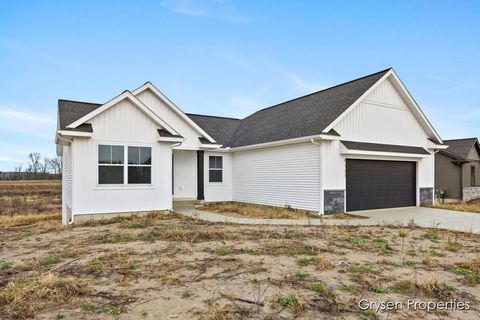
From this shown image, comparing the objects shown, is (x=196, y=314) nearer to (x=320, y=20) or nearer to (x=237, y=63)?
(x=320, y=20)

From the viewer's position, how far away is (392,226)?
10844 mm

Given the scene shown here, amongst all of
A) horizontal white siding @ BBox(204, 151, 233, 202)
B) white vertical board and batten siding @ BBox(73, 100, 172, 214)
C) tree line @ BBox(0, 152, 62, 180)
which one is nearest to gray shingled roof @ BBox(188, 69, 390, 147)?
horizontal white siding @ BBox(204, 151, 233, 202)

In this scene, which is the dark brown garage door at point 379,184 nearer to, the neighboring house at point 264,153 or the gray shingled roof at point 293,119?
the neighboring house at point 264,153

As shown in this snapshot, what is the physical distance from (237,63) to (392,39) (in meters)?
10.6

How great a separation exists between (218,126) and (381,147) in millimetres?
10311

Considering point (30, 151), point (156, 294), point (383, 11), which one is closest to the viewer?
point (156, 294)

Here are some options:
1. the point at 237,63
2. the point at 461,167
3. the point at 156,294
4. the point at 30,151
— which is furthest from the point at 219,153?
the point at 30,151

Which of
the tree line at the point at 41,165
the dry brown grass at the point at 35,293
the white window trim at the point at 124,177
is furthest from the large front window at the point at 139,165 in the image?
the tree line at the point at 41,165

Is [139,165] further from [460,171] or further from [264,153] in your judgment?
[460,171]

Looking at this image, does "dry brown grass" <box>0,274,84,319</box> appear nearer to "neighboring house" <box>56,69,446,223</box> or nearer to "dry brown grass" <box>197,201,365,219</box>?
"neighboring house" <box>56,69,446,223</box>

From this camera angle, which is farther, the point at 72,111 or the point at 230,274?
the point at 72,111

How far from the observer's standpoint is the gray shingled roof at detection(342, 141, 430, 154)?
556 inches

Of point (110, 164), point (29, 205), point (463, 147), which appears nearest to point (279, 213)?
point (110, 164)

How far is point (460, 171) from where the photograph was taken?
Answer: 23734 mm
